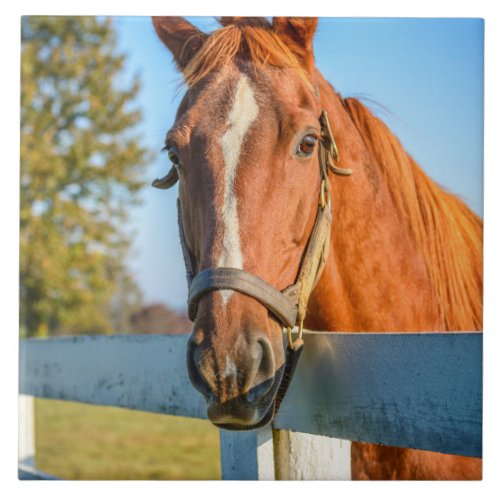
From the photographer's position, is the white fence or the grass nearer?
the white fence

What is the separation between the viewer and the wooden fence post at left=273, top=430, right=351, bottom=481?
1429mm

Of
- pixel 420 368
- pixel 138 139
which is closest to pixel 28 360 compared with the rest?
pixel 420 368

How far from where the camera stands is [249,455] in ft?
4.78

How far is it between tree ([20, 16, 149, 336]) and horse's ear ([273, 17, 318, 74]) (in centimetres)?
440

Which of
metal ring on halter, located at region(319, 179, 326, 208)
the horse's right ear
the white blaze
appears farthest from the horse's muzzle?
the horse's right ear

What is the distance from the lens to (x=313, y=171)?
138 centimetres

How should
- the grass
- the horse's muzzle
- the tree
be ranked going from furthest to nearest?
1. the tree
2. the grass
3. the horse's muzzle

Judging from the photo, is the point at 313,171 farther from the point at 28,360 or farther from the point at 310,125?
the point at 28,360

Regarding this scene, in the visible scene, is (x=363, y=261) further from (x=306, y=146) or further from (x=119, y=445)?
(x=119, y=445)

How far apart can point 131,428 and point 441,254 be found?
554 centimetres

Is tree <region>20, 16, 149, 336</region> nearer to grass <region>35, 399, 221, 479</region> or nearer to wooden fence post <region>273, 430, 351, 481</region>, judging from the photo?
grass <region>35, 399, 221, 479</region>

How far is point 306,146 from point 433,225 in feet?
1.99
